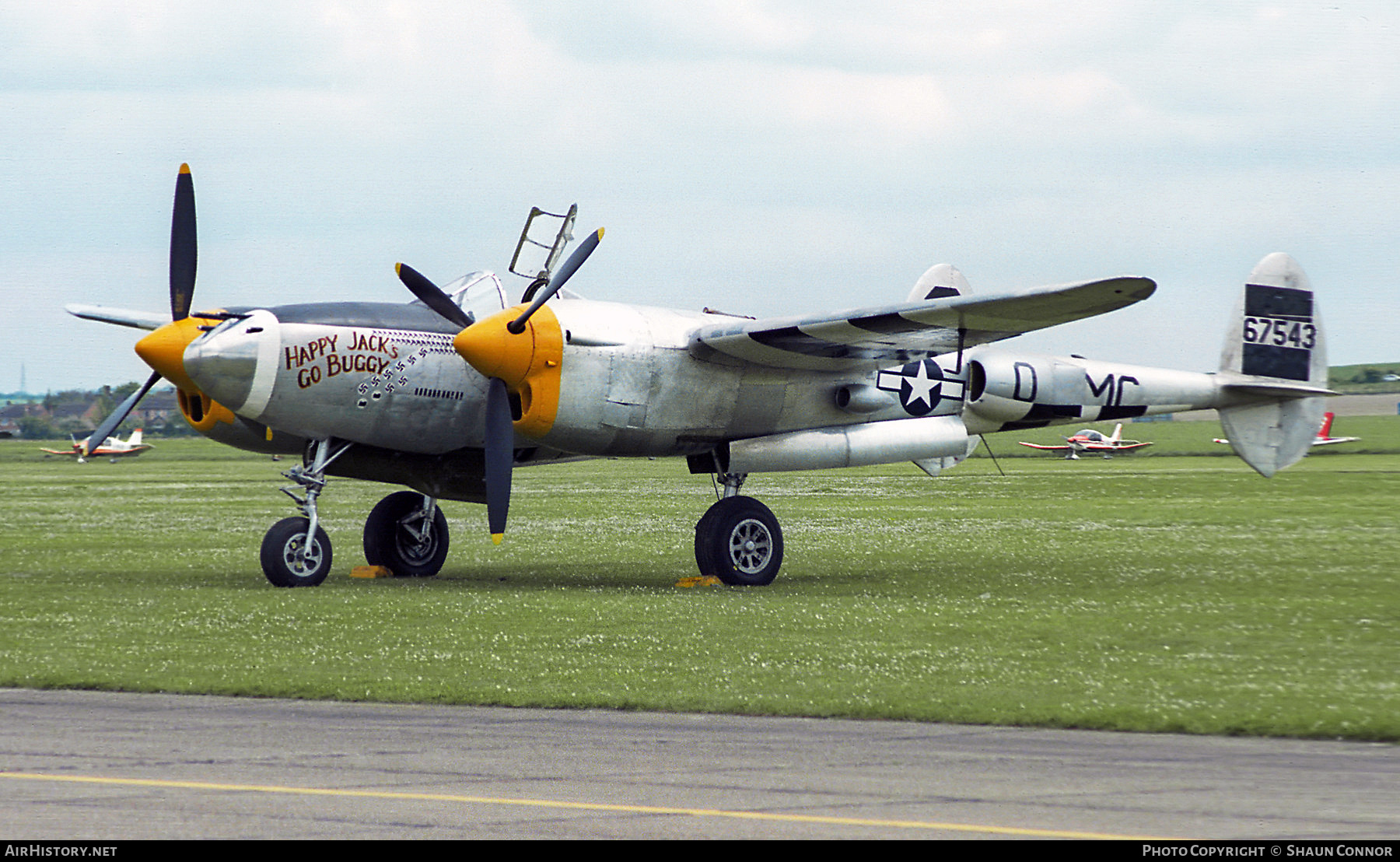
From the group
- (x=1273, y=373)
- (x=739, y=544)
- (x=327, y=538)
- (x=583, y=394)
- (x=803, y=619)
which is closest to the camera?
(x=803, y=619)

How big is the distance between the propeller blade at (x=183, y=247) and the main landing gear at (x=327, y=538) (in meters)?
2.52

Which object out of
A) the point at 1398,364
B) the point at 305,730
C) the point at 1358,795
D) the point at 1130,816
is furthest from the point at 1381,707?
the point at 1398,364

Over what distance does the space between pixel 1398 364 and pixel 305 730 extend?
178 meters

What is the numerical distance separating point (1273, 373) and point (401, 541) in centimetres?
1389

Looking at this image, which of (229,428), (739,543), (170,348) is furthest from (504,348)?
(229,428)

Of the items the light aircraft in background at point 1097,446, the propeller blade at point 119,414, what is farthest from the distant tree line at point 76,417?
the propeller blade at point 119,414

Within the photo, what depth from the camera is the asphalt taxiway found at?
7.07 meters

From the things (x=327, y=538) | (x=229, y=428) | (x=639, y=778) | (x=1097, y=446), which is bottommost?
(x=1097, y=446)

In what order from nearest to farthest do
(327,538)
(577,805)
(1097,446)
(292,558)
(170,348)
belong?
(577,805), (170,348), (292,558), (327,538), (1097,446)

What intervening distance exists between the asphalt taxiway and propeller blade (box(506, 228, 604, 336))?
7706mm

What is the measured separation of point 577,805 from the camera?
24.8 ft

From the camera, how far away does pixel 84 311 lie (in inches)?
915

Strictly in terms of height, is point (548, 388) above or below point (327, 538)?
above

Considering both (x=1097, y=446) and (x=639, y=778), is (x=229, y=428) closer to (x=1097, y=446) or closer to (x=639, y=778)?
(x=639, y=778)
